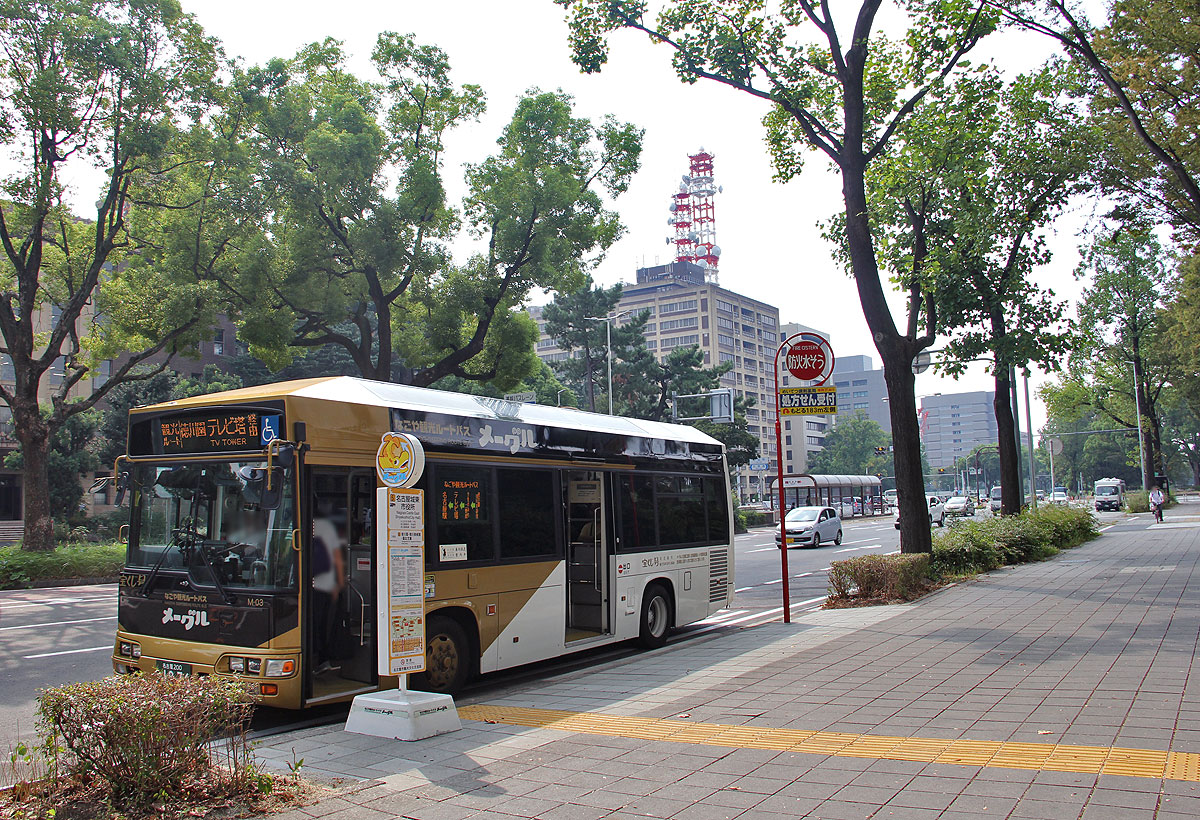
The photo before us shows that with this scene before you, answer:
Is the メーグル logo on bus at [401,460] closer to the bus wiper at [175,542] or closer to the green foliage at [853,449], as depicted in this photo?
the bus wiper at [175,542]

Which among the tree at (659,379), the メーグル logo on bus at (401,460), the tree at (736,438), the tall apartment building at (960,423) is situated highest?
the tall apartment building at (960,423)

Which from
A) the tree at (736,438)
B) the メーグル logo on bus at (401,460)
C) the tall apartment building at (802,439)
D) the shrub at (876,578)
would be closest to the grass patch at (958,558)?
the shrub at (876,578)

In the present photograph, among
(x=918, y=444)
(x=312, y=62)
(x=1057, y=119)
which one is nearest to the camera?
(x=918, y=444)

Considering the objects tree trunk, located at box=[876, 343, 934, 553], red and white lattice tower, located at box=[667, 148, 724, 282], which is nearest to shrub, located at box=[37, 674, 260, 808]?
tree trunk, located at box=[876, 343, 934, 553]

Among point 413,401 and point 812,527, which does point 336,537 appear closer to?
point 413,401

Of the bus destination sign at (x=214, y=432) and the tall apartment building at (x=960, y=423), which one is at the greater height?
the tall apartment building at (x=960, y=423)

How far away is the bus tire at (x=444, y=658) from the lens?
8.20 m

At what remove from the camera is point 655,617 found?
11859 mm

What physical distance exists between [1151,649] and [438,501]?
7.46 m

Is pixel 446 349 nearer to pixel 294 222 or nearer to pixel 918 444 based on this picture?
pixel 294 222

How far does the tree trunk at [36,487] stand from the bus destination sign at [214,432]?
665 inches

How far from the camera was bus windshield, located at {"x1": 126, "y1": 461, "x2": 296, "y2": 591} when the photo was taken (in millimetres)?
7254

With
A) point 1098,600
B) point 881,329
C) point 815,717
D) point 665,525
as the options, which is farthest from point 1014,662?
point 881,329

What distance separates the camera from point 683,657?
33.9ft
